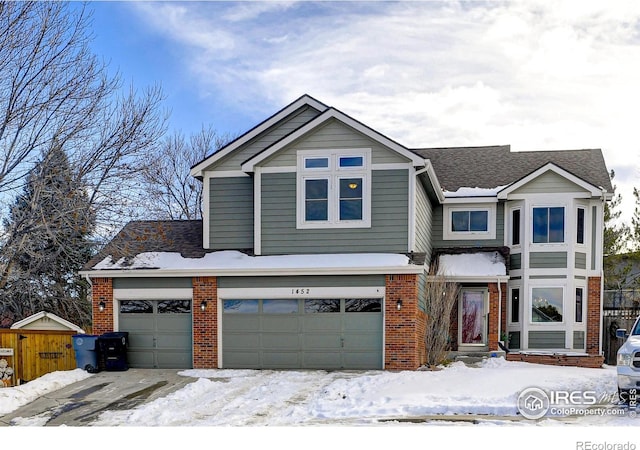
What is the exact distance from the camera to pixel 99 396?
13.9 m

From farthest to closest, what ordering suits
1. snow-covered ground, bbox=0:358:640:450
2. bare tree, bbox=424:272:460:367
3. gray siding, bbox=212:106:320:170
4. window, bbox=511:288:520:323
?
window, bbox=511:288:520:323 → gray siding, bbox=212:106:320:170 → bare tree, bbox=424:272:460:367 → snow-covered ground, bbox=0:358:640:450

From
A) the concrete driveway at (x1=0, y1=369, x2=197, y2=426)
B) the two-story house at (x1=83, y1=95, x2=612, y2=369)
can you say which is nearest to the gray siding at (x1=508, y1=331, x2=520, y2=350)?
the two-story house at (x1=83, y1=95, x2=612, y2=369)

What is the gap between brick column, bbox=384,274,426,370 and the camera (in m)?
16.3

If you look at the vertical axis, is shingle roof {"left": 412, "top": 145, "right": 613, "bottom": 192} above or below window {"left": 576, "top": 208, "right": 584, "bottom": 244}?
above

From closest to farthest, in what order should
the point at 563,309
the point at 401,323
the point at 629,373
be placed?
the point at 629,373
the point at 401,323
the point at 563,309

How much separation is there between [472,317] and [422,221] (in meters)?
4.25

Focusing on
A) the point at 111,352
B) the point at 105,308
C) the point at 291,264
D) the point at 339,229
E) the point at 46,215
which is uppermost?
the point at 46,215

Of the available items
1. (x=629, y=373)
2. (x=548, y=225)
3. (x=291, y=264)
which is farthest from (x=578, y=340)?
(x=629, y=373)

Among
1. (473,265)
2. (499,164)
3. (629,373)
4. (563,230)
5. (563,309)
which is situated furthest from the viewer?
(499,164)

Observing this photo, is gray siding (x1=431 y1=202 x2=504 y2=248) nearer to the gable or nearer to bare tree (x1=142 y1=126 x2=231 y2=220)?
the gable

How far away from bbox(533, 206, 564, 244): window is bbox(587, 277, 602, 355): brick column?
1849 millimetres

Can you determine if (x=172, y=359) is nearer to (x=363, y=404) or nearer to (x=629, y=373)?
(x=363, y=404)

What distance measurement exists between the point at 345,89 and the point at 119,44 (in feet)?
21.0

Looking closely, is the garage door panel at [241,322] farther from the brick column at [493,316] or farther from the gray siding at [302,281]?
the brick column at [493,316]
